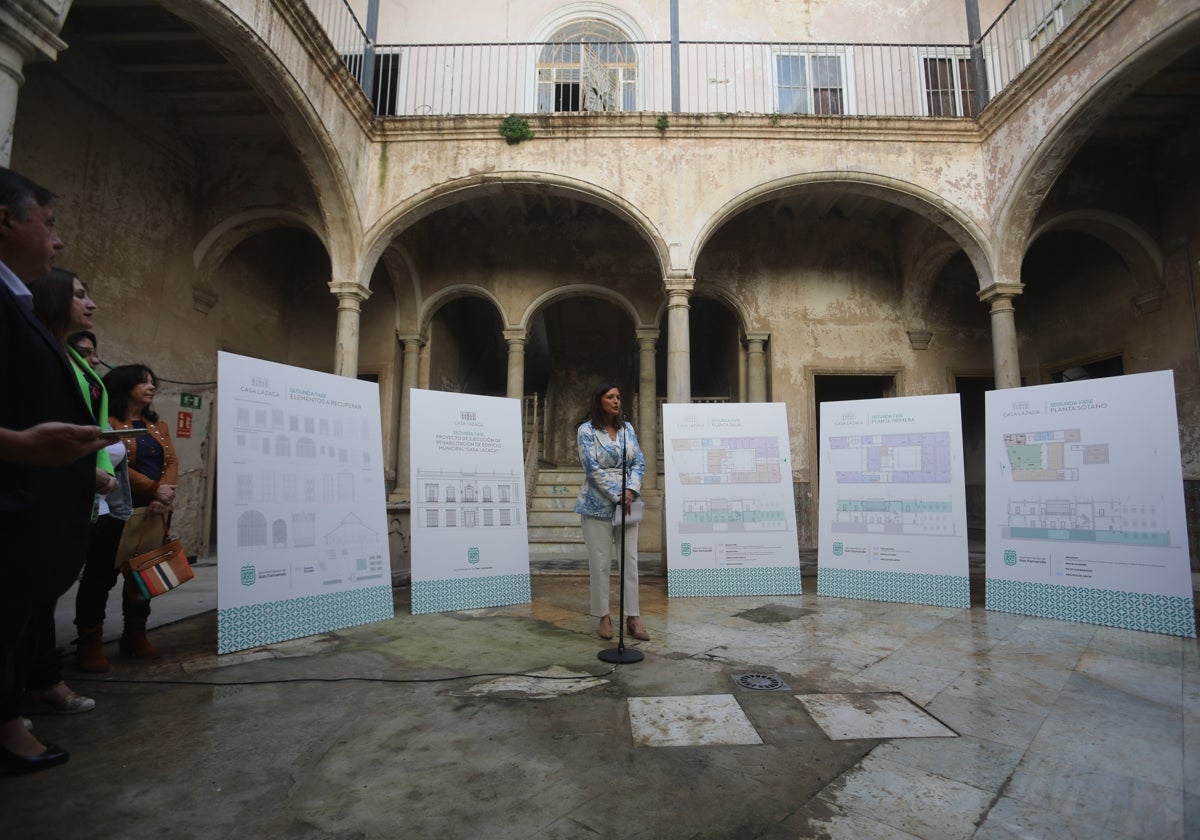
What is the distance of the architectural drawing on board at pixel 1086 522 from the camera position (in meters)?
4.09

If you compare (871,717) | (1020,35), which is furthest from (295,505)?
(1020,35)

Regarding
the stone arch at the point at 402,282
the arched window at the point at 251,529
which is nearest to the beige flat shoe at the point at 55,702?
the arched window at the point at 251,529

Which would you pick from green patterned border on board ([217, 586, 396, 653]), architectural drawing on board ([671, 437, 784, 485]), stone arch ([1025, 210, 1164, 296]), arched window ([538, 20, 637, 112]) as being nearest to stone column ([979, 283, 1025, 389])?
stone arch ([1025, 210, 1164, 296])

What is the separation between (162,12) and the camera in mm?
6617

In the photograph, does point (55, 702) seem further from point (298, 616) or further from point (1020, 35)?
point (1020, 35)

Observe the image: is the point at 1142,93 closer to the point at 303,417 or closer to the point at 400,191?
the point at 400,191

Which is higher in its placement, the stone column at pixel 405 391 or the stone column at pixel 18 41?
the stone column at pixel 18 41

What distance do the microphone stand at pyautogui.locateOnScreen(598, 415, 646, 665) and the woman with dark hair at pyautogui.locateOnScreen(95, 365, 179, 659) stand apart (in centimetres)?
257

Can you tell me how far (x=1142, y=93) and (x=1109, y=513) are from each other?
661 cm

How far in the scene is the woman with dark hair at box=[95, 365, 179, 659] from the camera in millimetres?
3248

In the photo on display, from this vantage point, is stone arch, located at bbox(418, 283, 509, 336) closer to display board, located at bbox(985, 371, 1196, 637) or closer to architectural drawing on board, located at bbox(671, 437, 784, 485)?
architectural drawing on board, located at bbox(671, 437, 784, 485)

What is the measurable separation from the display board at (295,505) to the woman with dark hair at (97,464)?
0.71 m

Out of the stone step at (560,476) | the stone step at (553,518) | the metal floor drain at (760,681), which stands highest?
the stone step at (560,476)

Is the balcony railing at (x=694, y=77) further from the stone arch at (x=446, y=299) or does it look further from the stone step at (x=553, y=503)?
the stone step at (x=553, y=503)
